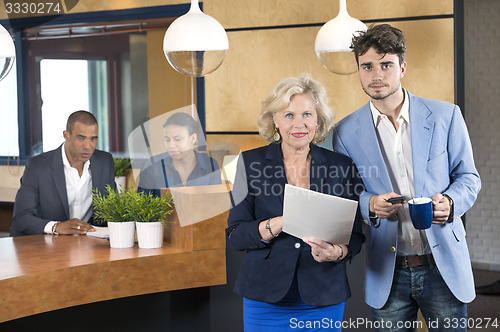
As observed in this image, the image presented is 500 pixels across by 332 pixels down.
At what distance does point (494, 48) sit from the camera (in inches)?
247

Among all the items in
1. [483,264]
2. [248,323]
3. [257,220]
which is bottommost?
[483,264]

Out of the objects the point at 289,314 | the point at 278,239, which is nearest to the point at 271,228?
the point at 278,239

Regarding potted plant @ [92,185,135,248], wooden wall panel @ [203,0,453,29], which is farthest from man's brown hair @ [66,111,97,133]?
wooden wall panel @ [203,0,453,29]

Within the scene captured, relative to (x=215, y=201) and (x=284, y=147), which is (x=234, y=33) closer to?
(x=215, y=201)

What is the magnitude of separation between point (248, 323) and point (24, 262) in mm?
1090

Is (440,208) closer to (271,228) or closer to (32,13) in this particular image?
(271,228)

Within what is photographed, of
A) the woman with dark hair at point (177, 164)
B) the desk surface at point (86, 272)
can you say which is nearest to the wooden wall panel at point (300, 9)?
the woman with dark hair at point (177, 164)

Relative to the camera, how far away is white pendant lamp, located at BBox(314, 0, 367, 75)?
3537 mm

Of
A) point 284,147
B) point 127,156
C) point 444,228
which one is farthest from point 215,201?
point 127,156

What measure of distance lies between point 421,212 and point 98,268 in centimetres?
142

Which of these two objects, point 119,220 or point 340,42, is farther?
point 340,42

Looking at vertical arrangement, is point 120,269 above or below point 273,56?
below

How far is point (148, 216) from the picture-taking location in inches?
117

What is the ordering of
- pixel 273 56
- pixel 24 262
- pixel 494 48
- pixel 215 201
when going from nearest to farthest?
1. pixel 24 262
2. pixel 215 201
3. pixel 273 56
4. pixel 494 48
